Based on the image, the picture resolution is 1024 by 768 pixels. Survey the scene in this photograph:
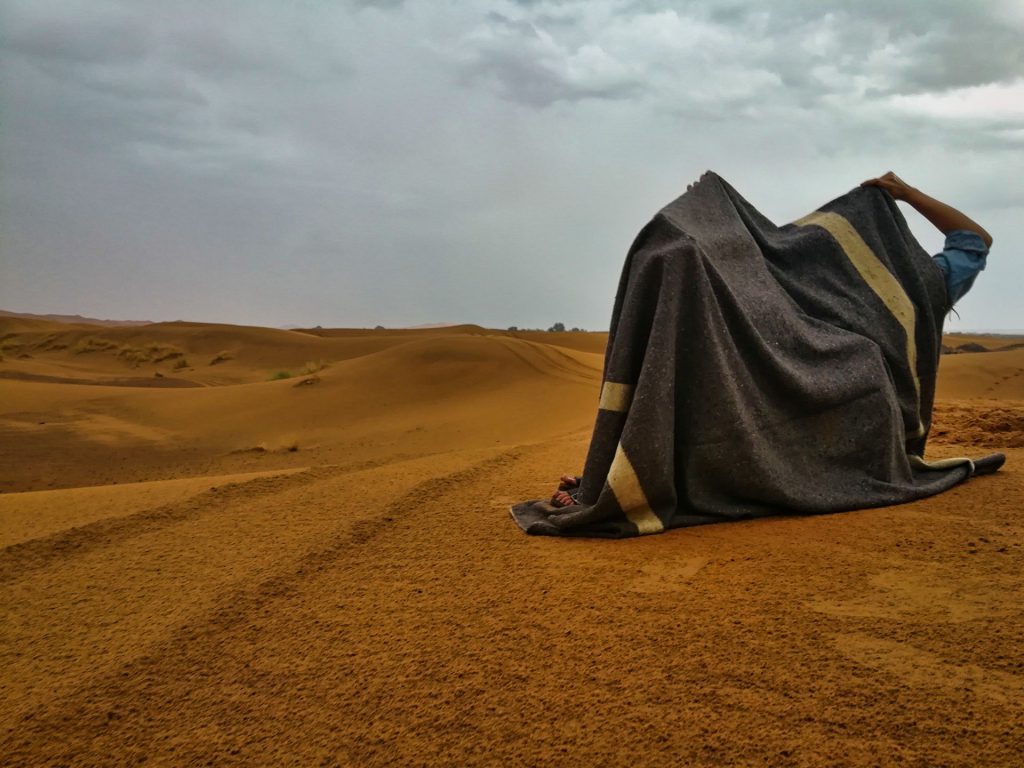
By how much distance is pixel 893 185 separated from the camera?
137 inches

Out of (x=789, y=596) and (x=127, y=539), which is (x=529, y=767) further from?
(x=127, y=539)

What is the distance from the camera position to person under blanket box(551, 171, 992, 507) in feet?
10.9

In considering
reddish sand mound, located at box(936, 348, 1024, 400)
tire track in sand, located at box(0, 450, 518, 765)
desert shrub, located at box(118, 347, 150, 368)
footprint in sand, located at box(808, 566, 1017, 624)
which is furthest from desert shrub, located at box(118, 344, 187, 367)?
footprint in sand, located at box(808, 566, 1017, 624)

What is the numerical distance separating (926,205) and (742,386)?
1814mm

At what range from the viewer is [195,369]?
60.0 ft

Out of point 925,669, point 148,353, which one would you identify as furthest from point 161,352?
point 925,669

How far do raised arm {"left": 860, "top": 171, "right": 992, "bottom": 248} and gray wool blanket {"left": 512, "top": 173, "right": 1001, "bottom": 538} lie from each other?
44 centimetres

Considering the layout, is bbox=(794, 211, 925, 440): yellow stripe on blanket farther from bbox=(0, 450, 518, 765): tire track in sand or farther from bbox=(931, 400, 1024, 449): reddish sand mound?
bbox=(0, 450, 518, 765): tire track in sand

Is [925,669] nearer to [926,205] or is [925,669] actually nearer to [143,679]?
[143,679]

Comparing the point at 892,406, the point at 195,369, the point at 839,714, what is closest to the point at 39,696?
the point at 839,714

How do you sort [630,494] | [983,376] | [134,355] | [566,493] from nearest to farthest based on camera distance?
[630,494], [566,493], [983,376], [134,355]

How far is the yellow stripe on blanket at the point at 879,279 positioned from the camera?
3.18m

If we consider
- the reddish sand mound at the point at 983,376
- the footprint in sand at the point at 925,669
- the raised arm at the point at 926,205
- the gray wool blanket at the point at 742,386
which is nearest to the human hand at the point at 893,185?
the raised arm at the point at 926,205

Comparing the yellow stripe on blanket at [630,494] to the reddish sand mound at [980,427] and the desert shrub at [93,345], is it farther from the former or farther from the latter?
the desert shrub at [93,345]
